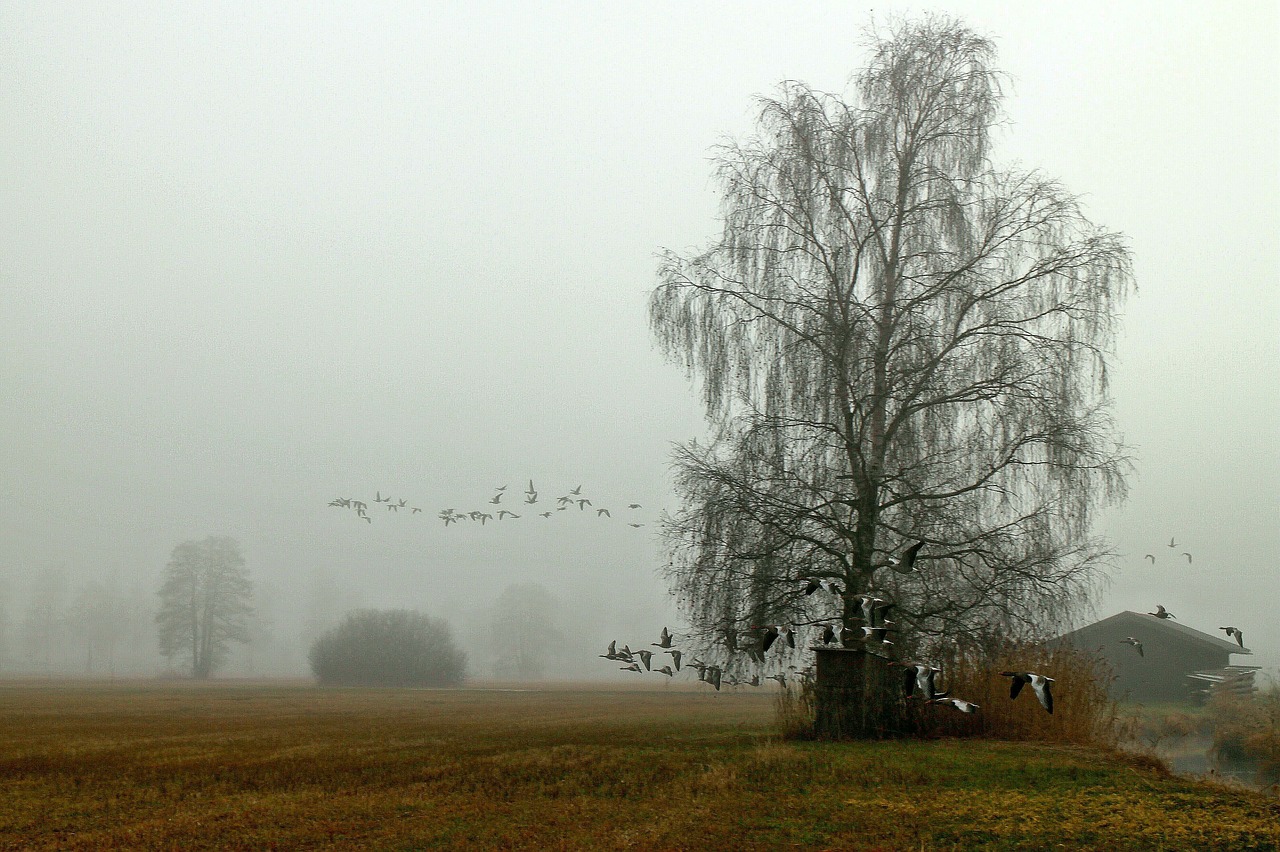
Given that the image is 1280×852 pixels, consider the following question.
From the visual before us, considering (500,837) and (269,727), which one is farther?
(269,727)

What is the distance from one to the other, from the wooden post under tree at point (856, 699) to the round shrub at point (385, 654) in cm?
5645

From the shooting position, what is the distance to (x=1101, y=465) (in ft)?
58.2

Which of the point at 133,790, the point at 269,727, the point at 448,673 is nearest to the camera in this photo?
the point at 133,790

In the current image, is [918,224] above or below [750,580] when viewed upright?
above

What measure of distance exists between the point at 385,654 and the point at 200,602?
22.0 m

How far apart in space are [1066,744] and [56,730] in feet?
69.7

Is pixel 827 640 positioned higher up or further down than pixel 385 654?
higher up

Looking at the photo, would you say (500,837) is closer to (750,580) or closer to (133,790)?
(133,790)

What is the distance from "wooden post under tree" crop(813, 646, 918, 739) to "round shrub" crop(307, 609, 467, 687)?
2222 inches

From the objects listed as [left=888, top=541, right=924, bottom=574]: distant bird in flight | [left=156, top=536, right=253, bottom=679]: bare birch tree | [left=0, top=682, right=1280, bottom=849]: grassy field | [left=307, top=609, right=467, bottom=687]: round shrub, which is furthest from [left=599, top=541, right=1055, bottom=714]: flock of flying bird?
[left=156, top=536, right=253, bottom=679]: bare birch tree

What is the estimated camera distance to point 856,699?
17156 millimetres

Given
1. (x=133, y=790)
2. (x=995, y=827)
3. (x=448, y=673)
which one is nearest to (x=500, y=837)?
(x=995, y=827)

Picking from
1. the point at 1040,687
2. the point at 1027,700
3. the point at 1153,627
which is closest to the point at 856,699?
the point at 1027,700

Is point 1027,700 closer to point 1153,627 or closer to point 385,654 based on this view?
point 1153,627
